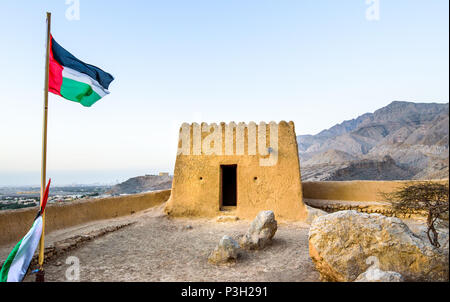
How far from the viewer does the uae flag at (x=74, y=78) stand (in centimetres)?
498

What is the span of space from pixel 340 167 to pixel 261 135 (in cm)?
1797

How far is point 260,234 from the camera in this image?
635 centimetres

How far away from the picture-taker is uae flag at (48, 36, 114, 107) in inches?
196

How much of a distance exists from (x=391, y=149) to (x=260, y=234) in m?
39.7

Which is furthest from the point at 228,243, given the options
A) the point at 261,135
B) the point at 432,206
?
the point at 261,135

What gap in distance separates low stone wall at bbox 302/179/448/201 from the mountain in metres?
2.28

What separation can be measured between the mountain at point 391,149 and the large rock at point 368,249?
1235 mm

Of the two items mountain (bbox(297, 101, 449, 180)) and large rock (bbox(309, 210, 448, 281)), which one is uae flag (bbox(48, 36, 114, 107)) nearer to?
large rock (bbox(309, 210, 448, 281))

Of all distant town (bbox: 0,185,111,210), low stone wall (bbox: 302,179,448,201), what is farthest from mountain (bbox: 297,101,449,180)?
distant town (bbox: 0,185,111,210)

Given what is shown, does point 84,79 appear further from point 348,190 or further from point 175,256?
point 348,190

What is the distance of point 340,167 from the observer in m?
25.0

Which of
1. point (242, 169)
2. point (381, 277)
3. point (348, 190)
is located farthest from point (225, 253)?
point (348, 190)

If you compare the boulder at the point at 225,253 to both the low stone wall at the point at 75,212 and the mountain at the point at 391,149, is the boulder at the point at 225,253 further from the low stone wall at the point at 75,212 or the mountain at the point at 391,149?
the low stone wall at the point at 75,212
